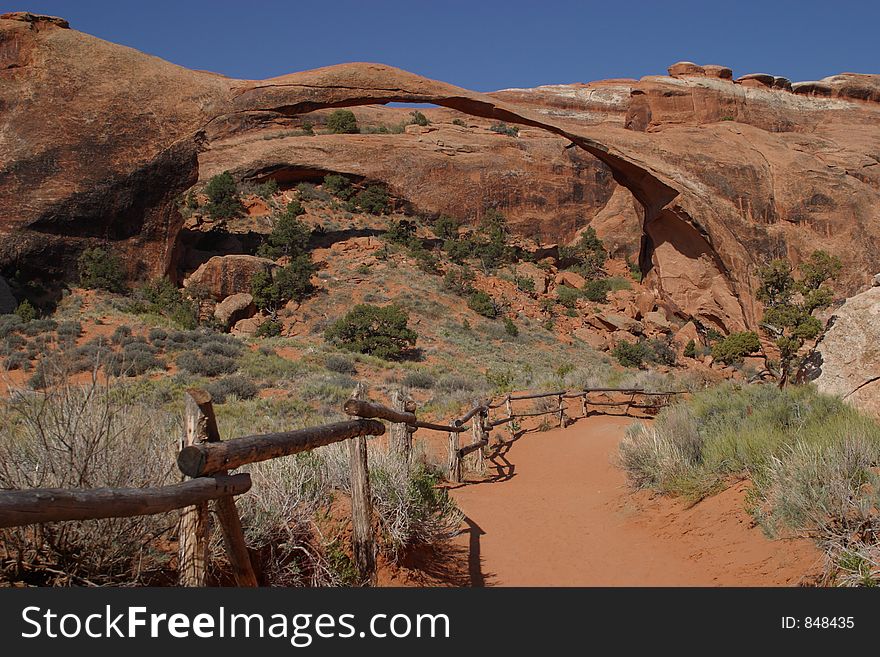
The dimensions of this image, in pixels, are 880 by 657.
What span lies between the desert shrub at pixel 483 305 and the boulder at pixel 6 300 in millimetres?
16448

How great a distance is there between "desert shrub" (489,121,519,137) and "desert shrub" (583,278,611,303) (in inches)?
599

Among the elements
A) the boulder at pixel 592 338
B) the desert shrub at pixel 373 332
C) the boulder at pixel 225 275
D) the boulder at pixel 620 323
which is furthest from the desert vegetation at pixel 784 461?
the boulder at pixel 225 275

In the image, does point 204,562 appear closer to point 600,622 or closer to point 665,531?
point 600,622

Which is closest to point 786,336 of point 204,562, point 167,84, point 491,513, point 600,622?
point 491,513

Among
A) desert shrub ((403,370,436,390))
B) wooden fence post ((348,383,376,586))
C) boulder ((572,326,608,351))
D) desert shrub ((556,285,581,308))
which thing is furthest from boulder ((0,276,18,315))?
desert shrub ((556,285,581,308))

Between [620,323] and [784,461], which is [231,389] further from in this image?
[620,323]

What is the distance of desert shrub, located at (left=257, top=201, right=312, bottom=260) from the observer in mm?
28781

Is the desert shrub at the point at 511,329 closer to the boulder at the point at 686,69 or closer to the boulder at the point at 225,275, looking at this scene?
the boulder at the point at 225,275

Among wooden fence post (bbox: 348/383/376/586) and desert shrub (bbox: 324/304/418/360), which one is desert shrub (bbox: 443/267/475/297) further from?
wooden fence post (bbox: 348/383/376/586)

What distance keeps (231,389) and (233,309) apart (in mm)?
9651

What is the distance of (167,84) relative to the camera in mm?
22609

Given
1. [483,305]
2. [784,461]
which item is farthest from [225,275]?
[784,461]

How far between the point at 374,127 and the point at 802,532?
4217 centimetres

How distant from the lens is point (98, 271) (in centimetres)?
2138
